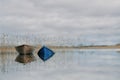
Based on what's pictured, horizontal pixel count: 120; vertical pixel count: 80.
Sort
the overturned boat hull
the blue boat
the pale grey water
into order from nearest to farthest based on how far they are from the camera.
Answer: the pale grey water
the blue boat
the overturned boat hull

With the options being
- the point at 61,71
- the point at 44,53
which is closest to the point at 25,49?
the point at 44,53

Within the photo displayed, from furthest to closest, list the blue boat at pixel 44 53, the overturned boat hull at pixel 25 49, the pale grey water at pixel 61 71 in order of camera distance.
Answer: the overturned boat hull at pixel 25 49 < the blue boat at pixel 44 53 < the pale grey water at pixel 61 71

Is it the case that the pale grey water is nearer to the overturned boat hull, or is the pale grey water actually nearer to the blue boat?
the blue boat

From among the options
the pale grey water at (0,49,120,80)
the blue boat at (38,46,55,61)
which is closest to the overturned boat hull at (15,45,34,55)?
the blue boat at (38,46,55,61)

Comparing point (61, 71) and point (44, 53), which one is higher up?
point (44, 53)

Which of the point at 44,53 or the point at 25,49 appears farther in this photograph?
the point at 25,49

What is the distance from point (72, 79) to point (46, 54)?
1017 inches

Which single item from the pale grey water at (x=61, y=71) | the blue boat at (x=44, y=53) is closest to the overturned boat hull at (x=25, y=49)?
the blue boat at (x=44, y=53)

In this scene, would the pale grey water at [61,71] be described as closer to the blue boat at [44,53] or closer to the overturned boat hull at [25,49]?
the blue boat at [44,53]

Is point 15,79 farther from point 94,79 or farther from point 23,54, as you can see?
point 23,54

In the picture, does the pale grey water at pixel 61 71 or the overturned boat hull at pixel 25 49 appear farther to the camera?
the overturned boat hull at pixel 25 49

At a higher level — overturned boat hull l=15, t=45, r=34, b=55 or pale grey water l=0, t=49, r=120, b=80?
overturned boat hull l=15, t=45, r=34, b=55

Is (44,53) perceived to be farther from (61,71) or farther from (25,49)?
(61,71)

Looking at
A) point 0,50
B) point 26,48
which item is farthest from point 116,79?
point 0,50
